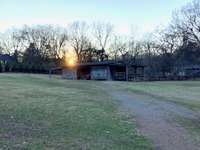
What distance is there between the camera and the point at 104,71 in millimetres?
56875

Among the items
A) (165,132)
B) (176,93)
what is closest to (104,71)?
(176,93)

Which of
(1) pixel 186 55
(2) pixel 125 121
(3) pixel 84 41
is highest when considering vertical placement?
(3) pixel 84 41

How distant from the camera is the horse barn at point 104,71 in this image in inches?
2239

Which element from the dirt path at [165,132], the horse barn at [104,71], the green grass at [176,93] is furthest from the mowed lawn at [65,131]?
the horse barn at [104,71]

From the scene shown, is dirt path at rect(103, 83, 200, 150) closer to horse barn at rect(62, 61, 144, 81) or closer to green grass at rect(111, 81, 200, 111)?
green grass at rect(111, 81, 200, 111)

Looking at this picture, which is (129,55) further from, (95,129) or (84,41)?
(95,129)

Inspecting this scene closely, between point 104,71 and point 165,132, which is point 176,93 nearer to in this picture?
point 165,132

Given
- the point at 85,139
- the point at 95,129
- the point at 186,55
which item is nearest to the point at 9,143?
the point at 85,139

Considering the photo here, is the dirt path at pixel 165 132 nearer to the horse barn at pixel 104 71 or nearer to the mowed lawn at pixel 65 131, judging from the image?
the mowed lawn at pixel 65 131

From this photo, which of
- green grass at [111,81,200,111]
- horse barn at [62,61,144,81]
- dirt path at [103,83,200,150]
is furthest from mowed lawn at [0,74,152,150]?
horse barn at [62,61,144,81]

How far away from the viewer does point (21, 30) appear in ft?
303

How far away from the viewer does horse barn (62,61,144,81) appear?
56875 mm

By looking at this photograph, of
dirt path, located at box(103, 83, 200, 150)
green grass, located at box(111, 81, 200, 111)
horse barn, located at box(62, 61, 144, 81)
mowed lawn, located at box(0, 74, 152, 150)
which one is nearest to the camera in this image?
mowed lawn, located at box(0, 74, 152, 150)

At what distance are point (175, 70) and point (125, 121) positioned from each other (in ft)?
197
